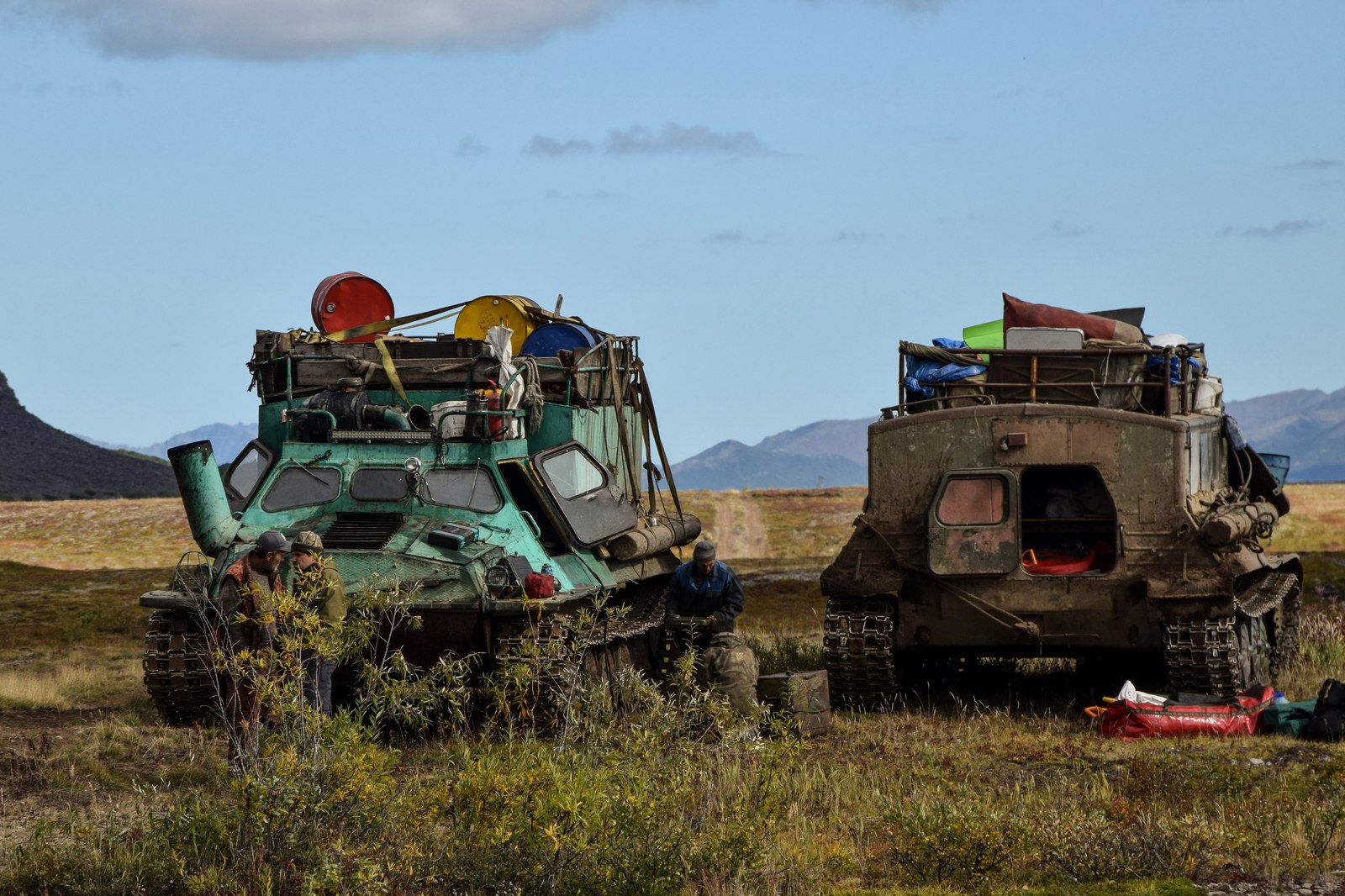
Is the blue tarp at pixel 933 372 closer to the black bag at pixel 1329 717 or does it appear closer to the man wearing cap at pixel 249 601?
the black bag at pixel 1329 717

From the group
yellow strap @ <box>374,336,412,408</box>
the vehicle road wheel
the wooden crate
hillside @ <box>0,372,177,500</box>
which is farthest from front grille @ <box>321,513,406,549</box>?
hillside @ <box>0,372,177,500</box>

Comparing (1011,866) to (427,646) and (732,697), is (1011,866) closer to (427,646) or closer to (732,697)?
(732,697)

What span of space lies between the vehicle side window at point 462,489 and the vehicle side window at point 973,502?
3.68 m

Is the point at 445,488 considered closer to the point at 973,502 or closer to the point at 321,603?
the point at 321,603

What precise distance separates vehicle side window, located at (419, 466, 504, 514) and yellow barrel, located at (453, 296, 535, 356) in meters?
2.91

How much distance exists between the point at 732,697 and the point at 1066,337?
4.26 meters

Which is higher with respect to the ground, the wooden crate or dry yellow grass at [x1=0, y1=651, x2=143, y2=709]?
the wooden crate

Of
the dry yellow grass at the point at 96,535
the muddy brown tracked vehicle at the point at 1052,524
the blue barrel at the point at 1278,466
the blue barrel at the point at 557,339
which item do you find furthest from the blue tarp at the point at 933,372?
the dry yellow grass at the point at 96,535

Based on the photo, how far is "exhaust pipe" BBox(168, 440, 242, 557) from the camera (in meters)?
14.2

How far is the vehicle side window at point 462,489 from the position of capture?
14539 mm

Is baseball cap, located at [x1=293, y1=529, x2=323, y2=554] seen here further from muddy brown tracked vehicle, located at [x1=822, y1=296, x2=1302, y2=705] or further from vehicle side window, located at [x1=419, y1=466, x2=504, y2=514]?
muddy brown tracked vehicle, located at [x1=822, y1=296, x2=1302, y2=705]

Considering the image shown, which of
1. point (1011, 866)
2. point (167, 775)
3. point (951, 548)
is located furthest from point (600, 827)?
point (951, 548)

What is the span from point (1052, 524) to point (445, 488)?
5273 mm

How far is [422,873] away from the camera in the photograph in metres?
8.47
